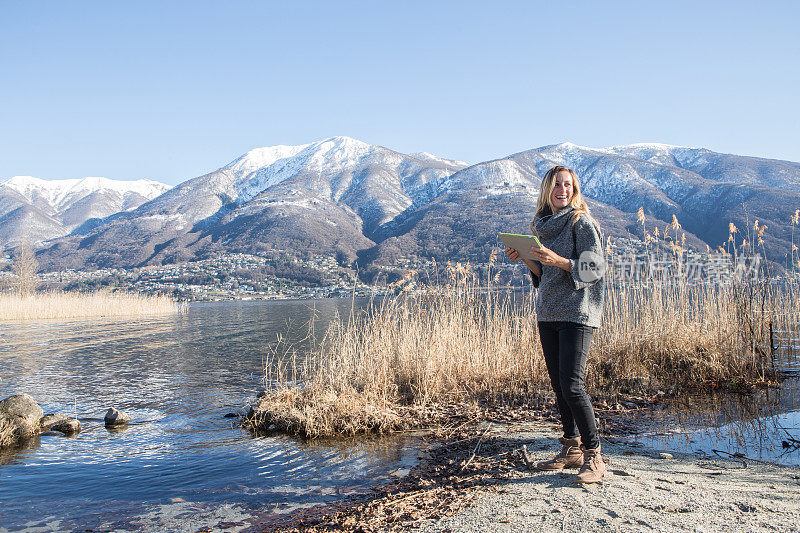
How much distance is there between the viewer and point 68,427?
25.0 feet

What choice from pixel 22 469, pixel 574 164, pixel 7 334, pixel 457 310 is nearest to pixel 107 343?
pixel 7 334

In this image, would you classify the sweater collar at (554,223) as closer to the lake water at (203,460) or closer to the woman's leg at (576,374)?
the woman's leg at (576,374)

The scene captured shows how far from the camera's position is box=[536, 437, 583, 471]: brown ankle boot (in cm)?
355

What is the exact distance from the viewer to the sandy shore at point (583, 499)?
108 inches

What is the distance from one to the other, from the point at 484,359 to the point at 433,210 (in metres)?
123

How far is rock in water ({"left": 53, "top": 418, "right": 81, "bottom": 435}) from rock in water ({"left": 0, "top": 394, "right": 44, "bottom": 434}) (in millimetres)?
292

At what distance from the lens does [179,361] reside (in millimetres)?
16922

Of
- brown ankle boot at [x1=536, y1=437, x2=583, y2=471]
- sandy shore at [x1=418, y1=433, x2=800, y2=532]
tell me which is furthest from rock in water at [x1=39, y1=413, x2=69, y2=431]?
brown ankle boot at [x1=536, y1=437, x2=583, y2=471]

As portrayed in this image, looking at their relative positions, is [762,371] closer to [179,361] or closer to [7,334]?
[179,361]

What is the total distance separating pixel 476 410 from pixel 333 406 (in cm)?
187

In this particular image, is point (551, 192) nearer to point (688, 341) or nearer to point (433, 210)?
point (688, 341)

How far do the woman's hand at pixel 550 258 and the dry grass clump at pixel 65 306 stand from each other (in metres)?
41.9

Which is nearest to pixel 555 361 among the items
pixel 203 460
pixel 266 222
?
pixel 203 460

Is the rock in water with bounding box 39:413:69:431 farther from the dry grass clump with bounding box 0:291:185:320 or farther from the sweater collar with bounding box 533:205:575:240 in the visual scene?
the dry grass clump with bounding box 0:291:185:320
